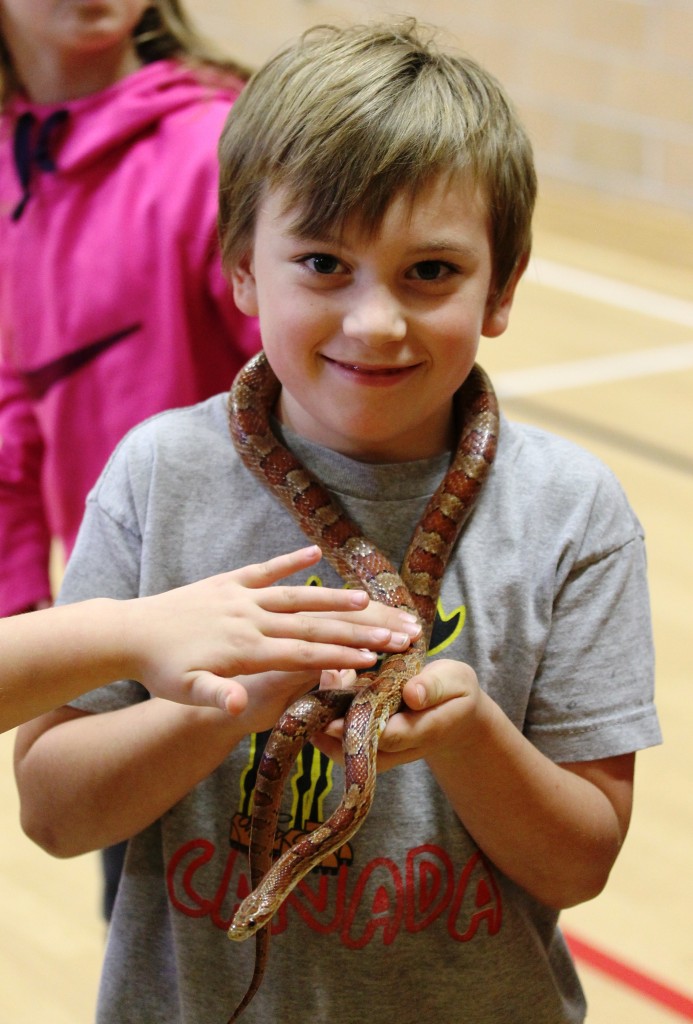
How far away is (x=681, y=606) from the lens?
12.3 feet

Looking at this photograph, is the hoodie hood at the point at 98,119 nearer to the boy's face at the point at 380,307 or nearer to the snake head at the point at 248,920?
the boy's face at the point at 380,307

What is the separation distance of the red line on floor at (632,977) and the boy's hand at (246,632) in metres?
1.52

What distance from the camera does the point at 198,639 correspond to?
1.16m

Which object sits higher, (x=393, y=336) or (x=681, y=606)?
(x=393, y=336)

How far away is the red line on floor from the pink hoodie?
1.28 m

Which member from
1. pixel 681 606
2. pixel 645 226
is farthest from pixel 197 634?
pixel 645 226

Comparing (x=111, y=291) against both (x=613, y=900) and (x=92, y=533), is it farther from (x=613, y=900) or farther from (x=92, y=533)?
(x=613, y=900)

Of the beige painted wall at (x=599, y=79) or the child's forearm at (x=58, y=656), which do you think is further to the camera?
the beige painted wall at (x=599, y=79)

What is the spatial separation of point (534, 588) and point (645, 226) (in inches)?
247

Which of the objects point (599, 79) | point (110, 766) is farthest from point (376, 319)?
point (599, 79)

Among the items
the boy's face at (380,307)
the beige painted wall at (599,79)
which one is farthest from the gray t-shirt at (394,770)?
the beige painted wall at (599,79)

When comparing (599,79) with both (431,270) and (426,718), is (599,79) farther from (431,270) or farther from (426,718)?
(426,718)

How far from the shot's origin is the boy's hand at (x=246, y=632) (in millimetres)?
1140

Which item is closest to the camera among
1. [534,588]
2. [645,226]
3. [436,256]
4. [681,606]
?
[436,256]
